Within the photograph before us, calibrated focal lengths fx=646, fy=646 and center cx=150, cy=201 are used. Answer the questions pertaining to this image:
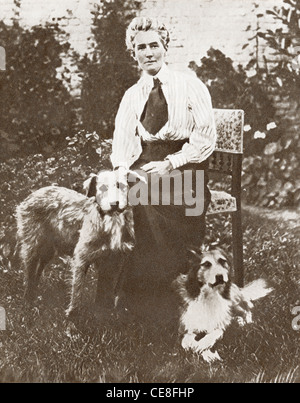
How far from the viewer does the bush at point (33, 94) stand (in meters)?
3.12

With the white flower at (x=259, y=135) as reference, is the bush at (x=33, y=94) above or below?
above

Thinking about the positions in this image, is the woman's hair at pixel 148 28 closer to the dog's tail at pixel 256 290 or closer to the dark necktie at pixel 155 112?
the dark necktie at pixel 155 112

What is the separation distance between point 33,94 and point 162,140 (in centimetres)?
68

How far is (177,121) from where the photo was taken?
298 centimetres

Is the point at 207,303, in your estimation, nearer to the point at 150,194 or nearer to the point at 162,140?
the point at 150,194

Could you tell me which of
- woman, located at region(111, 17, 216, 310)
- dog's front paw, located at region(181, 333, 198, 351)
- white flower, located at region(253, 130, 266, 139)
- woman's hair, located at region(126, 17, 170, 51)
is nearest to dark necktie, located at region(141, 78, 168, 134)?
woman, located at region(111, 17, 216, 310)

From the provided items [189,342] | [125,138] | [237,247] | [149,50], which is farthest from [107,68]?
[189,342]

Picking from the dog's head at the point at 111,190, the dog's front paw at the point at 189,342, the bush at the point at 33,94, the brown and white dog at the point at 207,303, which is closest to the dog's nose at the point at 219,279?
the brown and white dog at the point at 207,303

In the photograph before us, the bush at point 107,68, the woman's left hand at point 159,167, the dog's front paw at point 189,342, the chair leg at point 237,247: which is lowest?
the dog's front paw at point 189,342

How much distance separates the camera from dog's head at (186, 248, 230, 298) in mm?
3014

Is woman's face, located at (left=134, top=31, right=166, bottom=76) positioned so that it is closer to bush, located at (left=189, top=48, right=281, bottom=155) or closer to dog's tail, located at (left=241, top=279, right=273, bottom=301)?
bush, located at (left=189, top=48, right=281, bottom=155)

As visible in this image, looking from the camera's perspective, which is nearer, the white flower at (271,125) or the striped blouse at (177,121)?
the striped blouse at (177,121)

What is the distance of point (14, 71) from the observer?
3.12 meters

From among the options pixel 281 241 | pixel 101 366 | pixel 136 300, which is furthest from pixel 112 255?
pixel 281 241
